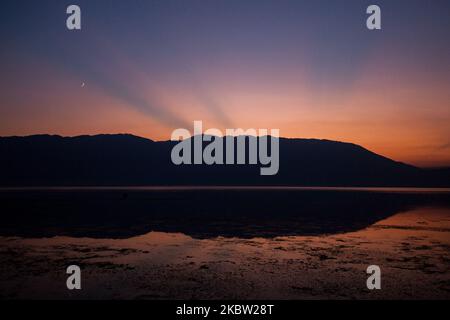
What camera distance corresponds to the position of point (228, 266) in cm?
1391

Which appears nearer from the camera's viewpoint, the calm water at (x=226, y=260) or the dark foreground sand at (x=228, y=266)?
the dark foreground sand at (x=228, y=266)

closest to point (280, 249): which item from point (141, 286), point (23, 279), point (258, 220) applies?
point (141, 286)

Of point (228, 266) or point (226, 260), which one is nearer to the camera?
point (228, 266)

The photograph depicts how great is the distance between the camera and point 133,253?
16266 mm

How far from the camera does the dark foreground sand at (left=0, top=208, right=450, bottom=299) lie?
35.8 feet

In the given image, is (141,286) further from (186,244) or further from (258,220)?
(258,220)

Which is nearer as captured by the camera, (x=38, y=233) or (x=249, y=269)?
(x=249, y=269)

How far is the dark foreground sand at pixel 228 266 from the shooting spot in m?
10.9

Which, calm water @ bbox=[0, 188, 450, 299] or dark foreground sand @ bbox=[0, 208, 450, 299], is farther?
calm water @ bbox=[0, 188, 450, 299]

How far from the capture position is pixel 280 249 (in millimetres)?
16891

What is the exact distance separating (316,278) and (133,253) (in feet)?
24.6
